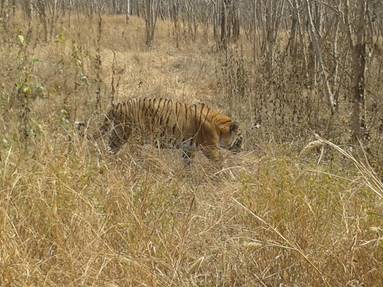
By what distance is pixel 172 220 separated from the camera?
2439 mm

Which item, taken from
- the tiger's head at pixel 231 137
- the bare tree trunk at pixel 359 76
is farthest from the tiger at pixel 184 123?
the bare tree trunk at pixel 359 76

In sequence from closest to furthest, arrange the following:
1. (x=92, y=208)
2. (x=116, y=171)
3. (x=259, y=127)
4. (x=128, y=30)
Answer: (x=92, y=208) < (x=116, y=171) < (x=259, y=127) < (x=128, y=30)

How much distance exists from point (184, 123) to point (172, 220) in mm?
2322

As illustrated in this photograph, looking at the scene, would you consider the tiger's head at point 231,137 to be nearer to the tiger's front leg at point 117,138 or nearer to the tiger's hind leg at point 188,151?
the tiger's hind leg at point 188,151

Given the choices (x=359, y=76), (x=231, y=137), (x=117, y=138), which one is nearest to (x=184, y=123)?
(x=231, y=137)

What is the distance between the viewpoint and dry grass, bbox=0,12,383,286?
2.02 meters

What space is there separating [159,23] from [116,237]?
14902mm

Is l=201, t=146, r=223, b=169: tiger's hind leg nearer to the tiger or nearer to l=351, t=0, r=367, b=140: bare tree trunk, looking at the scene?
the tiger

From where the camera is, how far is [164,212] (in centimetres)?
249

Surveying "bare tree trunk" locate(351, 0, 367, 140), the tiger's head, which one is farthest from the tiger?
"bare tree trunk" locate(351, 0, 367, 140)

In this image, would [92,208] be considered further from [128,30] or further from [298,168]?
[128,30]

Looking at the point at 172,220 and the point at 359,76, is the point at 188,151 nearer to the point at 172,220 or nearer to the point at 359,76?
the point at 359,76

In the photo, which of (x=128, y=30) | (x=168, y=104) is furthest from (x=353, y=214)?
(x=128, y=30)

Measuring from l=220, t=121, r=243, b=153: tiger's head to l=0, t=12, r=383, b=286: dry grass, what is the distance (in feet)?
4.19
